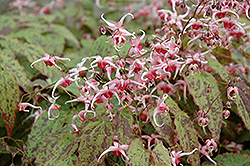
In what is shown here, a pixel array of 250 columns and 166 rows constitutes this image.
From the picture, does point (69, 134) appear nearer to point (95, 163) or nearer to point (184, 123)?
point (95, 163)

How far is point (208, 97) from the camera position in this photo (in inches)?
31.5

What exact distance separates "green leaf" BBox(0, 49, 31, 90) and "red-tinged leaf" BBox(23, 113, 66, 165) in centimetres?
16

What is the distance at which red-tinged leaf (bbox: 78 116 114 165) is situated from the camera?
652 mm

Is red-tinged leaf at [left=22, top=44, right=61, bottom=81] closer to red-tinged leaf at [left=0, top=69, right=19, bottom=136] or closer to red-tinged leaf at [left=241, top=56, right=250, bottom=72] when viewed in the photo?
red-tinged leaf at [left=0, top=69, right=19, bottom=136]

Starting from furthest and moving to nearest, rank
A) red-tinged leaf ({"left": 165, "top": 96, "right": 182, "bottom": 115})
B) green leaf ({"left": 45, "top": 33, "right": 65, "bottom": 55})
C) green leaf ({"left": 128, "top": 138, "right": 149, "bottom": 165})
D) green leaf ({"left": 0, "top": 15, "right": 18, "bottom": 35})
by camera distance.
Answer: green leaf ({"left": 0, "top": 15, "right": 18, "bottom": 35}) < green leaf ({"left": 45, "top": 33, "right": 65, "bottom": 55}) < red-tinged leaf ({"left": 165, "top": 96, "right": 182, "bottom": 115}) < green leaf ({"left": 128, "top": 138, "right": 149, "bottom": 165})

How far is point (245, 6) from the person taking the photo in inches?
32.9

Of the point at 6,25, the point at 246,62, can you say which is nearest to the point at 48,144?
the point at 246,62

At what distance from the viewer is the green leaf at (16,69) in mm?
957

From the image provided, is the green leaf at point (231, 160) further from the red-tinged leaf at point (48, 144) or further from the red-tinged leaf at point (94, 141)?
the red-tinged leaf at point (48, 144)

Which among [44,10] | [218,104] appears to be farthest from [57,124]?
[44,10]

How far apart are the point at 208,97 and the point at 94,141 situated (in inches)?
15.1

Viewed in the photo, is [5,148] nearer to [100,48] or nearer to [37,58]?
[37,58]

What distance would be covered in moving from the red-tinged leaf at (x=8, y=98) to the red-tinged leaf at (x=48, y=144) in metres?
Result: 0.14

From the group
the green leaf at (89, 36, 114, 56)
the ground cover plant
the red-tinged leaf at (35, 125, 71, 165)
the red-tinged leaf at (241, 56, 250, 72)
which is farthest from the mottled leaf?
the red-tinged leaf at (241, 56, 250, 72)
